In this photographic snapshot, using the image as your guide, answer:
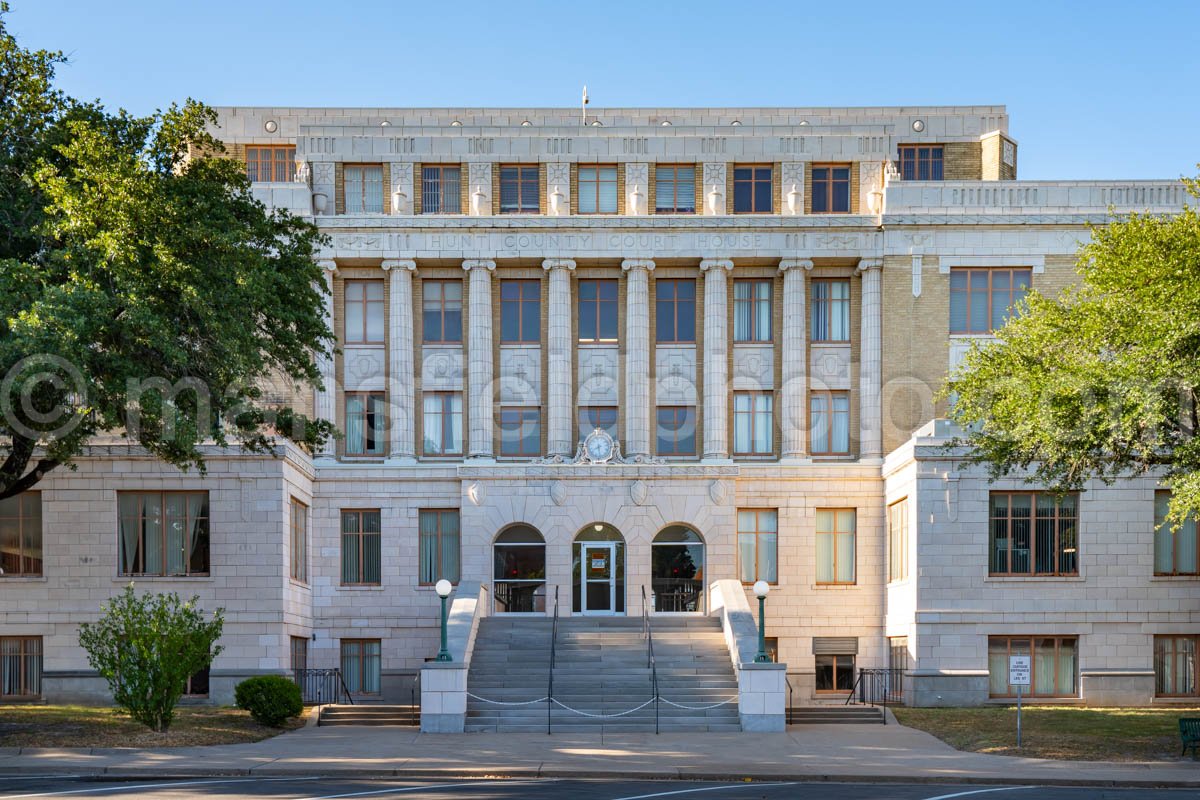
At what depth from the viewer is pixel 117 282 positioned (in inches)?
1057

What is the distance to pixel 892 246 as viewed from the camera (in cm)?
4484

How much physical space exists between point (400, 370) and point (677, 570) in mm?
11214

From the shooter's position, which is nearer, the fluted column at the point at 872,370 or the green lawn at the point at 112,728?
the green lawn at the point at 112,728

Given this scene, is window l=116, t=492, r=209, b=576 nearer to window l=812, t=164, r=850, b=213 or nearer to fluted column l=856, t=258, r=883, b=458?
fluted column l=856, t=258, r=883, b=458

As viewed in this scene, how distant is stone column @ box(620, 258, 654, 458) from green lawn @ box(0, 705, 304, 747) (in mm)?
15883

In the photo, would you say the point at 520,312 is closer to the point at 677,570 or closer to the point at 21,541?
the point at 677,570

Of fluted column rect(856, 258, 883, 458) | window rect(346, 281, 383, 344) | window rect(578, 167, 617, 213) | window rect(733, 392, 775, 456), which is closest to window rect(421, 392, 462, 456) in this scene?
window rect(346, 281, 383, 344)

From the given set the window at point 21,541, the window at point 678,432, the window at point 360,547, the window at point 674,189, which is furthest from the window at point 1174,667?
the window at point 21,541

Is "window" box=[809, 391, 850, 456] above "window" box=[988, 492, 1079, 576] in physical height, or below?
above

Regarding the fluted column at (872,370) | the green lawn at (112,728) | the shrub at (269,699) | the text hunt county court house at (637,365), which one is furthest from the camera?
the fluted column at (872,370)

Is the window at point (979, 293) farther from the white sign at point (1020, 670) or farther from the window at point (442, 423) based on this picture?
the white sign at point (1020, 670)

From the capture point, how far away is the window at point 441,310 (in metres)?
46.3

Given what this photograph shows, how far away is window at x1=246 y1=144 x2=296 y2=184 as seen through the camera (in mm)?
50250

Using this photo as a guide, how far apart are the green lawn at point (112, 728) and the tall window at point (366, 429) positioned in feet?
41.4
